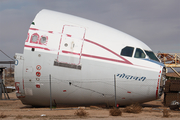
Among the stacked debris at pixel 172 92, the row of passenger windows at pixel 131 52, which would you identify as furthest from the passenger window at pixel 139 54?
the stacked debris at pixel 172 92

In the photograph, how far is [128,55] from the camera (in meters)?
12.1

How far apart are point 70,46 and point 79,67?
4.29 ft

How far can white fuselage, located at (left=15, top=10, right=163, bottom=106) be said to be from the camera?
11750 mm

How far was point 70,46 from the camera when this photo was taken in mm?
11844

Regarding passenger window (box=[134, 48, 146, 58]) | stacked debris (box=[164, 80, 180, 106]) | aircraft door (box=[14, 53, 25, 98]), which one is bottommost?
stacked debris (box=[164, 80, 180, 106])

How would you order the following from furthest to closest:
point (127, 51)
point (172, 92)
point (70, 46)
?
point (172, 92) < point (127, 51) < point (70, 46)

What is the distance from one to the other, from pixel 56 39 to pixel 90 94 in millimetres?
3770

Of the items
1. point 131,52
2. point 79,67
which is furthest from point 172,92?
point 79,67

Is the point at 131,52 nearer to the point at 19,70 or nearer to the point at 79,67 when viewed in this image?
the point at 79,67

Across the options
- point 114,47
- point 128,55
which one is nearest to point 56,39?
point 114,47

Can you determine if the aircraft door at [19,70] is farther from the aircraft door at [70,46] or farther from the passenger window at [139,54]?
the passenger window at [139,54]

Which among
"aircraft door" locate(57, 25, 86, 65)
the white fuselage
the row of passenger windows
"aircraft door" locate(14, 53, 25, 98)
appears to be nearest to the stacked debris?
the white fuselage

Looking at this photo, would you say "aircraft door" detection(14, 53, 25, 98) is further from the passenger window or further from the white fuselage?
the passenger window

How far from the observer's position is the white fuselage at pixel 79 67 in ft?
38.5
